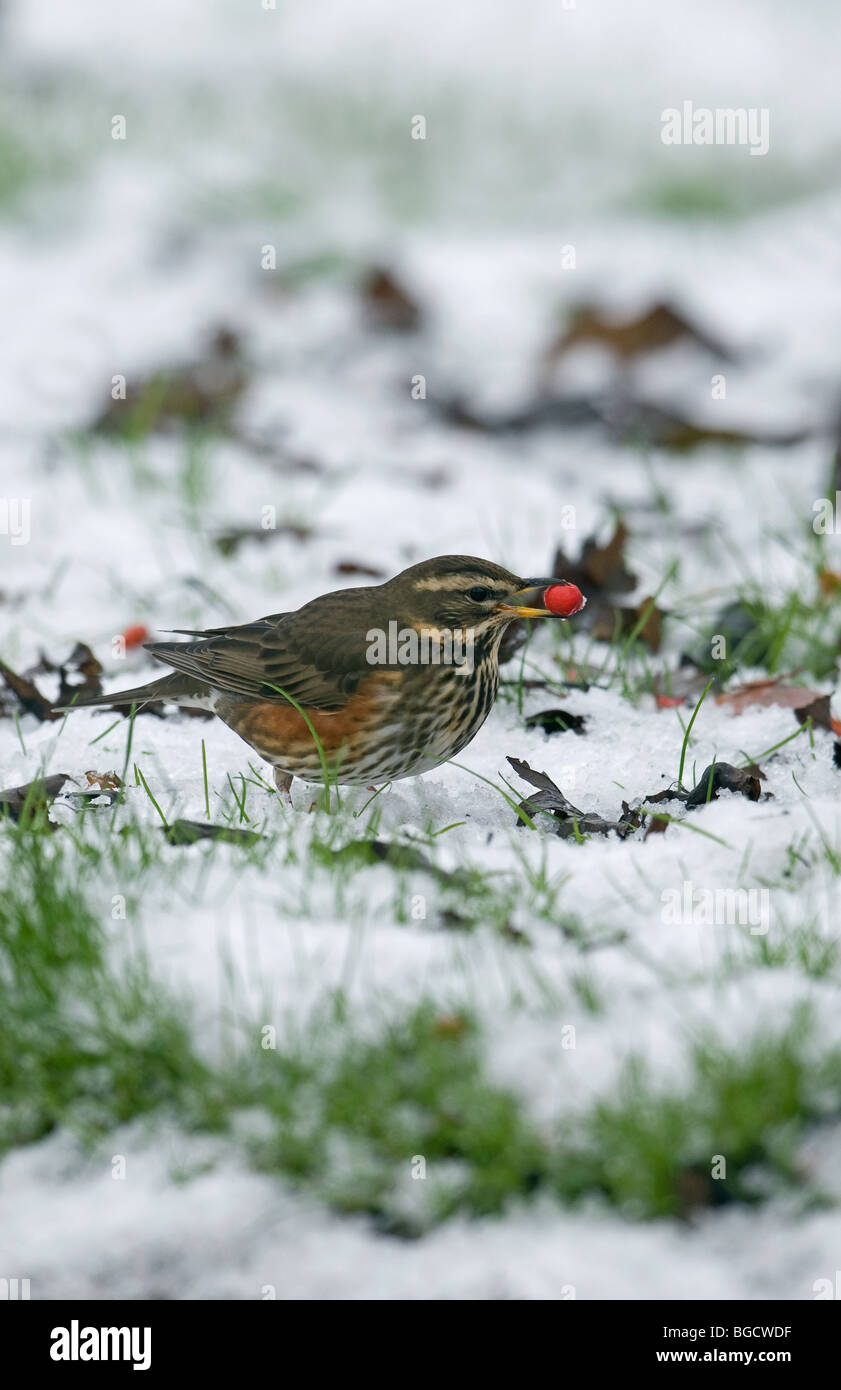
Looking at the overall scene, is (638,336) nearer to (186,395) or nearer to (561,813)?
(186,395)

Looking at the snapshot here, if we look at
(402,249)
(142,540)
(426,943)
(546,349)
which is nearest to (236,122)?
(402,249)

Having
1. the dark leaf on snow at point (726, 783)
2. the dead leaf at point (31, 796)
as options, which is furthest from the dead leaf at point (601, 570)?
the dead leaf at point (31, 796)

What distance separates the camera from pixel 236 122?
13070mm

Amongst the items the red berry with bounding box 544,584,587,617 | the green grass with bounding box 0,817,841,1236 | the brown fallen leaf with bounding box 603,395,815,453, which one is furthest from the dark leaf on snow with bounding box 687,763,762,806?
the brown fallen leaf with bounding box 603,395,815,453

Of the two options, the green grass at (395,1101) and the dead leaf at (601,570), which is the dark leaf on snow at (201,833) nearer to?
the green grass at (395,1101)

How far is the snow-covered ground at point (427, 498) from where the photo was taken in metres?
3.09

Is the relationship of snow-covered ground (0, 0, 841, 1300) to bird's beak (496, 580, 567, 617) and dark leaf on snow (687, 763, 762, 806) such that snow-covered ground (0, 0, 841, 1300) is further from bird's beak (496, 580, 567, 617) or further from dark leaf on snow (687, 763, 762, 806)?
bird's beak (496, 580, 567, 617)

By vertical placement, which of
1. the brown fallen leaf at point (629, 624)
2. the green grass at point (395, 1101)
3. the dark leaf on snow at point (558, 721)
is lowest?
the green grass at point (395, 1101)

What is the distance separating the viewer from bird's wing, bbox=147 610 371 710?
16.1 ft

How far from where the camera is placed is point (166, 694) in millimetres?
5328

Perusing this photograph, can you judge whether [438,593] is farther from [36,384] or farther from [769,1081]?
[36,384]

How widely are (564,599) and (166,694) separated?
148 centimetres

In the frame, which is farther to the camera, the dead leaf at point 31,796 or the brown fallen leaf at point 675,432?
the brown fallen leaf at point 675,432

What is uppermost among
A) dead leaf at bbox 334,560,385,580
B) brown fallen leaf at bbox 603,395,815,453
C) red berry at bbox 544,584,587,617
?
brown fallen leaf at bbox 603,395,815,453
